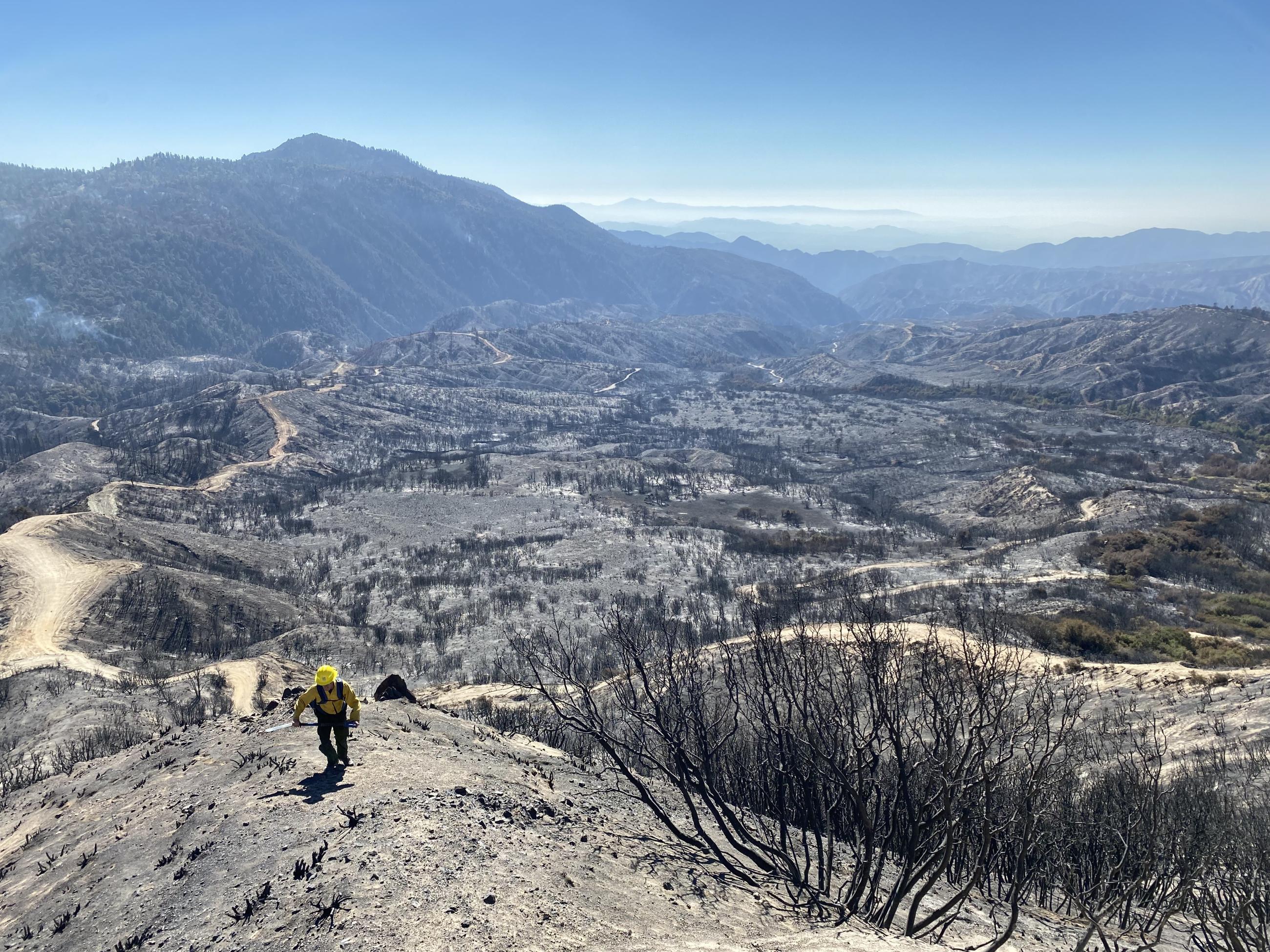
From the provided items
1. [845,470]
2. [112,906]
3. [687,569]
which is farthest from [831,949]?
[845,470]

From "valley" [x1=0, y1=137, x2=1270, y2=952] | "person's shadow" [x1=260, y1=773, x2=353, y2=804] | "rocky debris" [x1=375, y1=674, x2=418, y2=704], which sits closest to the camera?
"valley" [x1=0, y1=137, x2=1270, y2=952]

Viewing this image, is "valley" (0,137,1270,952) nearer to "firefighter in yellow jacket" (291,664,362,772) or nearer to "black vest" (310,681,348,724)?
"firefighter in yellow jacket" (291,664,362,772)

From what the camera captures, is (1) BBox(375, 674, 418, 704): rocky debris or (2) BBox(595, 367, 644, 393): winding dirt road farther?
(2) BBox(595, 367, 644, 393): winding dirt road

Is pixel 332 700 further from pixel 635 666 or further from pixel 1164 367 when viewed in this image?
pixel 1164 367

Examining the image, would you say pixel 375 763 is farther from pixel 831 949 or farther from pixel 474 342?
pixel 474 342

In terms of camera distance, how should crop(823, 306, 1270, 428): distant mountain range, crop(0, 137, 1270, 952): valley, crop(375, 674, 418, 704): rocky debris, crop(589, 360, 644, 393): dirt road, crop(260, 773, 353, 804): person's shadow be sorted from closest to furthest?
crop(0, 137, 1270, 952): valley → crop(260, 773, 353, 804): person's shadow → crop(375, 674, 418, 704): rocky debris → crop(823, 306, 1270, 428): distant mountain range → crop(589, 360, 644, 393): dirt road

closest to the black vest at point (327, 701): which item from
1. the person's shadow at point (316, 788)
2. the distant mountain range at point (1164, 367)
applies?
the person's shadow at point (316, 788)

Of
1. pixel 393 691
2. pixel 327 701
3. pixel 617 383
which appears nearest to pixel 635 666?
pixel 393 691

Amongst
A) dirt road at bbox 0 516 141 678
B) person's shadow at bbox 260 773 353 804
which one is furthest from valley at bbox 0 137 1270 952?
dirt road at bbox 0 516 141 678
